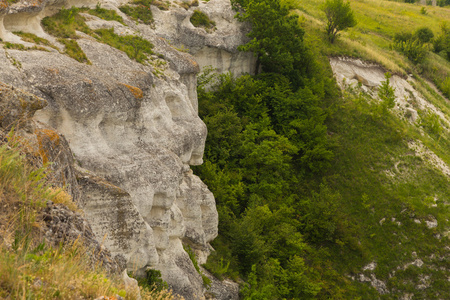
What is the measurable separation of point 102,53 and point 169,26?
1114 cm

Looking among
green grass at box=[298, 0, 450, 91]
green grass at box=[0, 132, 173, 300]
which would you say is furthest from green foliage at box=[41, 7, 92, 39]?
green grass at box=[298, 0, 450, 91]

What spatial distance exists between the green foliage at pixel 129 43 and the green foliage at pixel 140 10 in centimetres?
503

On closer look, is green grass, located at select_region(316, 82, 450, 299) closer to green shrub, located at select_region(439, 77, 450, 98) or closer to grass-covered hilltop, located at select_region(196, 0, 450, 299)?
grass-covered hilltop, located at select_region(196, 0, 450, 299)

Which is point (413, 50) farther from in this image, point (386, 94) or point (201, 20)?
point (201, 20)

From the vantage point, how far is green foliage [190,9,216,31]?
27961 millimetres

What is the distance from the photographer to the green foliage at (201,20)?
1101 inches

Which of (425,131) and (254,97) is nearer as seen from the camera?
(254,97)

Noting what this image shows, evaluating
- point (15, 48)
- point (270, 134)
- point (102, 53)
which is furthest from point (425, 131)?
point (15, 48)

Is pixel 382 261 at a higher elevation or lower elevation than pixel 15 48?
lower

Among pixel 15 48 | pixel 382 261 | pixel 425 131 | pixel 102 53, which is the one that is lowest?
pixel 382 261

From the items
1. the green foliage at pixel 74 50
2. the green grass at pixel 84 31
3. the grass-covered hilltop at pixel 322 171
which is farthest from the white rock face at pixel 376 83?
the green foliage at pixel 74 50

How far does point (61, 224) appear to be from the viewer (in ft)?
19.4

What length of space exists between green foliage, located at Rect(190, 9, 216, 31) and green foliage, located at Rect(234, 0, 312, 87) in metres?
2.53

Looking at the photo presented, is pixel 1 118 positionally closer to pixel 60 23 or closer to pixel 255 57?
pixel 60 23
